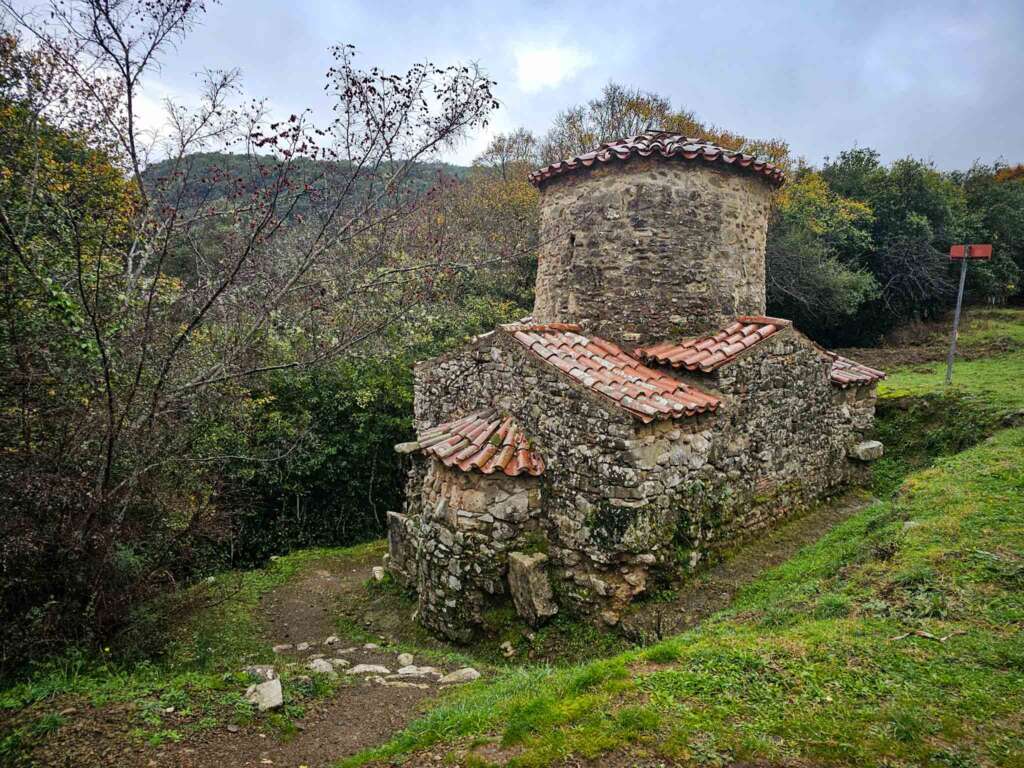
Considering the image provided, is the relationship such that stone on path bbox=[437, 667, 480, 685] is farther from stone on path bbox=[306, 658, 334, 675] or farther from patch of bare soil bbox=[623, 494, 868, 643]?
patch of bare soil bbox=[623, 494, 868, 643]

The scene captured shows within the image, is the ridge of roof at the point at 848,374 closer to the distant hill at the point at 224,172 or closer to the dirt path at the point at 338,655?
the dirt path at the point at 338,655

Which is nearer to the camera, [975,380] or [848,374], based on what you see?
[848,374]

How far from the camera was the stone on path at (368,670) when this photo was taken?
559cm

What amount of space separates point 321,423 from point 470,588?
24.4 ft

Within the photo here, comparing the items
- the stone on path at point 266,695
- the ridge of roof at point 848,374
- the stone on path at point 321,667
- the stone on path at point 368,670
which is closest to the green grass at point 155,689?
the stone on path at point 266,695

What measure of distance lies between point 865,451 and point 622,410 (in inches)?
246

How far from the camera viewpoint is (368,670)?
5.68m

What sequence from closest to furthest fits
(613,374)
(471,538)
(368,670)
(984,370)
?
(368,670) → (471,538) → (613,374) → (984,370)

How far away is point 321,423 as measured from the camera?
12.5 m

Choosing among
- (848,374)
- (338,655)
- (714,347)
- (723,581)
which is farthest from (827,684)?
(848,374)

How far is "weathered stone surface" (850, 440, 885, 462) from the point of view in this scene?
9.48 metres

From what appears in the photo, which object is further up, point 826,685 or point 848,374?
point 848,374

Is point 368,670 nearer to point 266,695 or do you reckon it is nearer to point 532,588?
point 266,695

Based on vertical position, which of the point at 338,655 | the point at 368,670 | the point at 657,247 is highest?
the point at 657,247
